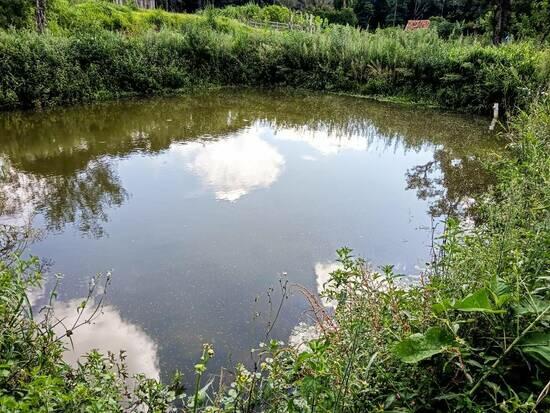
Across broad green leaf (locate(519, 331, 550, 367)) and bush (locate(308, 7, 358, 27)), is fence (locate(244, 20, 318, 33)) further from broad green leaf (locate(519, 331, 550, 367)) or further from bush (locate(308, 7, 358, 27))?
broad green leaf (locate(519, 331, 550, 367))

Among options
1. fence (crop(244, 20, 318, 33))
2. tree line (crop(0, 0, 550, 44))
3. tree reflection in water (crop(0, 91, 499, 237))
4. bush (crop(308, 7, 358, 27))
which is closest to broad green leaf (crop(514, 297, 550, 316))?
tree reflection in water (crop(0, 91, 499, 237))

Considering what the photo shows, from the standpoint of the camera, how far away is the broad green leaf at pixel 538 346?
60.2 inches

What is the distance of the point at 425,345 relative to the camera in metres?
1.72

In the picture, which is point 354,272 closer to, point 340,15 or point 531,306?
point 531,306

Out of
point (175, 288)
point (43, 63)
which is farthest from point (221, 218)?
point (43, 63)

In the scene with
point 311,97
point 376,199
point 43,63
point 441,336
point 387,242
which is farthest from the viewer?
point 311,97

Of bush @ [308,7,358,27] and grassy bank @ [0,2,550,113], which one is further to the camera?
bush @ [308,7,358,27]

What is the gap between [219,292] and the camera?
4.26 m

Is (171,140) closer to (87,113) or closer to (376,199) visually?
(87,113)

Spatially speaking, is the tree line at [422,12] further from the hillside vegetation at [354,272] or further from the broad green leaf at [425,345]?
the broad green leaf at [425,345]

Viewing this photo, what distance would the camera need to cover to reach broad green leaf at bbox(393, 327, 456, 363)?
169 centimetres

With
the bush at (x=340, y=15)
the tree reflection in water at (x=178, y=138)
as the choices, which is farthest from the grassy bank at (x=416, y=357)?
the bush at (x=340, y=15)

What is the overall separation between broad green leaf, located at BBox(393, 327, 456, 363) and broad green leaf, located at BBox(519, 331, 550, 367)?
0.25 m

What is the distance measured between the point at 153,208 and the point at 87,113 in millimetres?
6043
